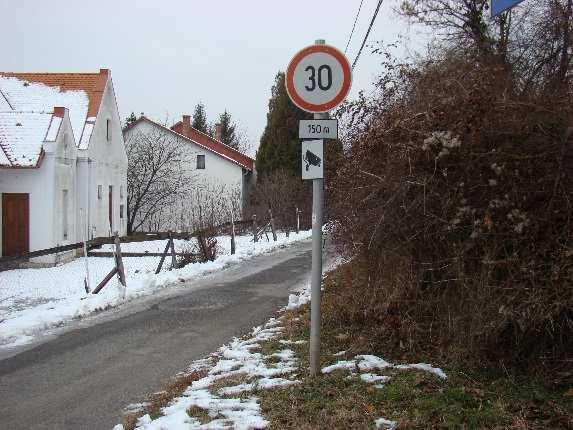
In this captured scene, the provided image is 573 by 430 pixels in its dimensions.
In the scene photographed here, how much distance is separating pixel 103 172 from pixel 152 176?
35.7ft

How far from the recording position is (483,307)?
4.76 meters

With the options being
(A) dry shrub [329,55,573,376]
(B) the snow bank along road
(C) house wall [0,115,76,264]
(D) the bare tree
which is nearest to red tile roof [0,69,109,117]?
(C) house wall [0,115,76,264]

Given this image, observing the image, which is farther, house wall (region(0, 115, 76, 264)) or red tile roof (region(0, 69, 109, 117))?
red tile roof (region(0, 69, 109, 117))

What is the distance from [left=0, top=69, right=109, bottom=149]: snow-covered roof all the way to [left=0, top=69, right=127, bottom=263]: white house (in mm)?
39

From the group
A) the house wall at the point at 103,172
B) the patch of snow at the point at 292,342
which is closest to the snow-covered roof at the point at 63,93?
the house wall at the point at 103,172

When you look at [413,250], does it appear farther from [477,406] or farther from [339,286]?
[339,286]

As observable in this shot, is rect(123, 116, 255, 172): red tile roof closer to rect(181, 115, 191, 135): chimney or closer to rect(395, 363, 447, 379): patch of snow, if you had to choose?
rect(181, 115, 191, 135): chimney

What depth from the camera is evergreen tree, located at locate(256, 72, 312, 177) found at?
125 feet

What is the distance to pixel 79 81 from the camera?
28047 millimetres

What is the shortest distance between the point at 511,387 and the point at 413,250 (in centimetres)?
149

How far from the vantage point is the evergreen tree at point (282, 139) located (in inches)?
1495

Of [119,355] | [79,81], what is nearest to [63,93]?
[79,81]

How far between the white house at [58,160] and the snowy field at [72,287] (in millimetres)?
1772

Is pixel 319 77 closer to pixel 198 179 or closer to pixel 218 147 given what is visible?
pixel 198 179
